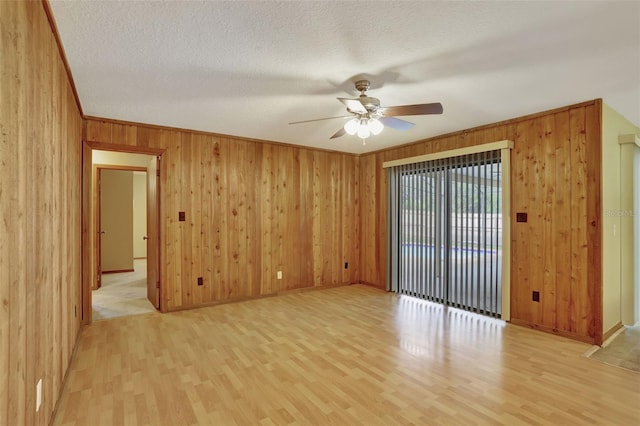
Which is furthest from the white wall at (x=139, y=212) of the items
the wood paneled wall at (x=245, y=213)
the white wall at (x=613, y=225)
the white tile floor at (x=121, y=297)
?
the white wall at (x=613, y=225)

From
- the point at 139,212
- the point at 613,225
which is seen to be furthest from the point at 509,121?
the point at 139,212

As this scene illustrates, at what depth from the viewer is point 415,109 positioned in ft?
8.68

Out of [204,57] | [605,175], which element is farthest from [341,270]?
[204,57]

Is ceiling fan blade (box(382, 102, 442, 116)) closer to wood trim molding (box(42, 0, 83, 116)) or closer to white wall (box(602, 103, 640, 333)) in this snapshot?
white wall (box(602, 103, 640, 333))

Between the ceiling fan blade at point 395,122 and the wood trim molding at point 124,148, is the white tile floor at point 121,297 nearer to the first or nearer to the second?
the wood trim molding at point 124,148

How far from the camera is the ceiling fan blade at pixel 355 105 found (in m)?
2.63

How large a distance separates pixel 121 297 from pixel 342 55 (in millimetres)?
4838

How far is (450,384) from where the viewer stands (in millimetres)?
2453

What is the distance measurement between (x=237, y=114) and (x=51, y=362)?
2744mm

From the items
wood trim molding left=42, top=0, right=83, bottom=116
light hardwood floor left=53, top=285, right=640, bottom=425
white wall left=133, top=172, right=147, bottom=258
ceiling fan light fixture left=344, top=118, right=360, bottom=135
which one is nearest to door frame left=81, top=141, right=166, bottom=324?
light hardwood floor left=53, top=285, right=640, bottom=425

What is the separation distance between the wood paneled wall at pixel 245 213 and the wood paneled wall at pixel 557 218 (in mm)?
2661

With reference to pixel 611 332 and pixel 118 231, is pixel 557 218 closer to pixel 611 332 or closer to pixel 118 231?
pixel 611 332

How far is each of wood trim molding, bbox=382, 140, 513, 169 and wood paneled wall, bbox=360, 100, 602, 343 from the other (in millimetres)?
131

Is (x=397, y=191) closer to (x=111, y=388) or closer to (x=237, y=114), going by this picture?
(x=237, y=114)
